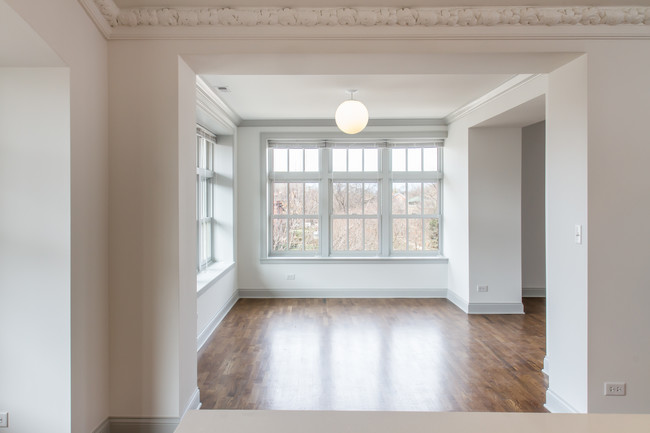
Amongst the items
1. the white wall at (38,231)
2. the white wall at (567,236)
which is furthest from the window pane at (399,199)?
the white wall at (38,231)

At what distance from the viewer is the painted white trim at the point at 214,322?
3.92m

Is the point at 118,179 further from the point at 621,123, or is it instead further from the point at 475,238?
the point at 475,238

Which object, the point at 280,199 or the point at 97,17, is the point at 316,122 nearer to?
the point at 280,199

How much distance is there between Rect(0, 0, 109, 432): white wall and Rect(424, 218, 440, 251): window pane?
473 cm

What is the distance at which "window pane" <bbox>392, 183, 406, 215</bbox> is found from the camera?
6.03 meters

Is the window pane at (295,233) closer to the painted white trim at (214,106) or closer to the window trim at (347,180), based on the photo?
the window trim at (347,180)

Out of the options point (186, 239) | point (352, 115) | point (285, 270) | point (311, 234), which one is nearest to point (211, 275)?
point (285, 270)

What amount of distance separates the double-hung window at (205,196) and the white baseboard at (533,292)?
4697mm

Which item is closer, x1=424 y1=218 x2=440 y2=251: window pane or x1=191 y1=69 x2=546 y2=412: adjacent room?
x1=191 y1=69 x2=546 y2=412: adjacent room

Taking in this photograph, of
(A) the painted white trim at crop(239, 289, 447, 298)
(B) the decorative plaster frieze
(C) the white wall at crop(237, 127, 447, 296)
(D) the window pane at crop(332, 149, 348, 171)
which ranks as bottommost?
(A) the painted white trim at crop(239, 289, 447, 298)

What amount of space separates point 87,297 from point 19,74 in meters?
1.19

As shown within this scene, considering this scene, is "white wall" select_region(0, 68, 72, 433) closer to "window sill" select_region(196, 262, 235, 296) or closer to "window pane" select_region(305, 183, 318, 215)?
"window sill" select_region(196, 262, 235, 296)

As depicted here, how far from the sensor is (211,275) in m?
4.56

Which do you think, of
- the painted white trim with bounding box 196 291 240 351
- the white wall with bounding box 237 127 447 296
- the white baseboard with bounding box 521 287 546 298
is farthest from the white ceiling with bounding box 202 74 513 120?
the white baseboard with bounding box 521 287 546 298
